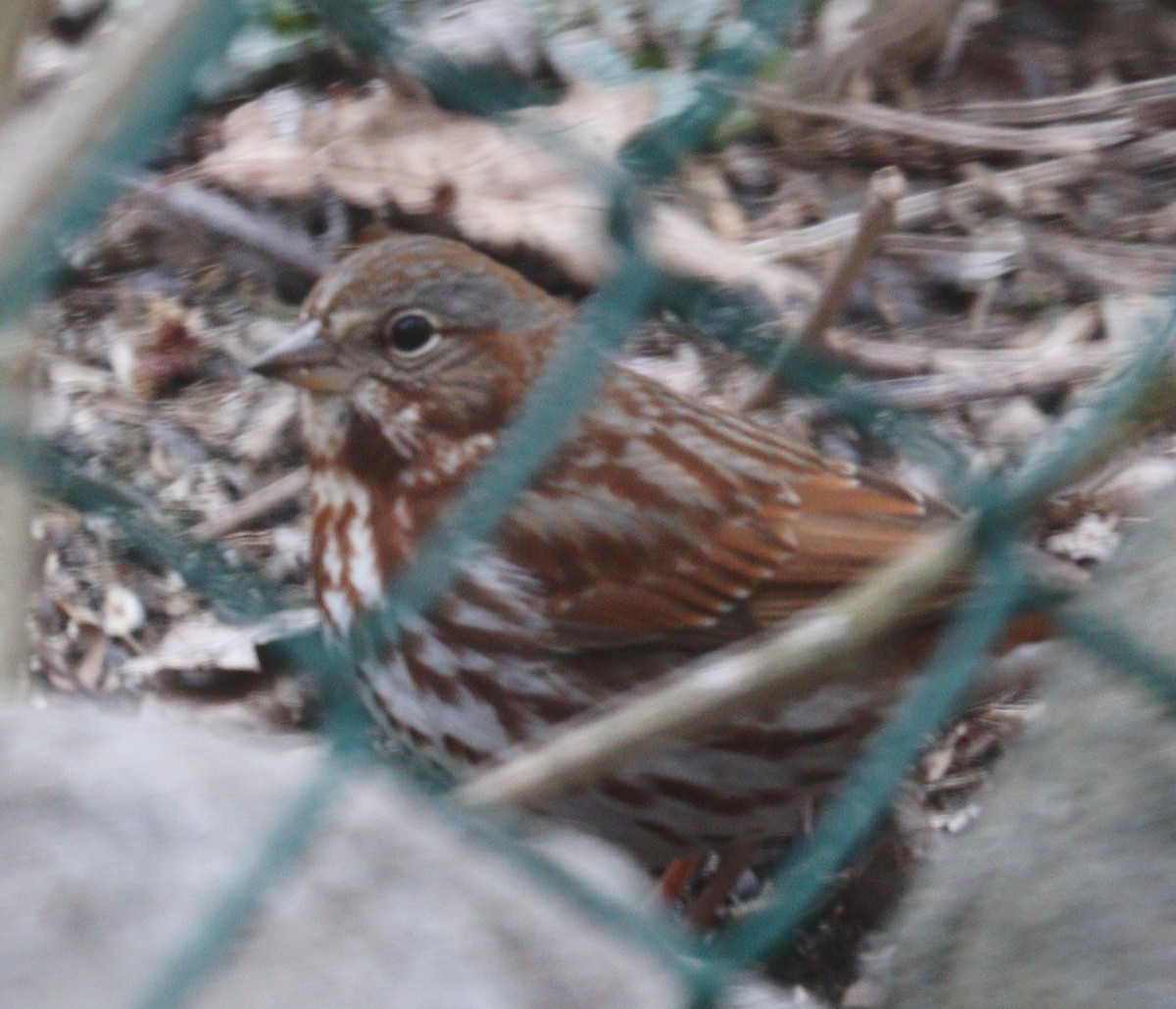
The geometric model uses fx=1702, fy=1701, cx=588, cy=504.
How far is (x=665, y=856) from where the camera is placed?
7.85ft

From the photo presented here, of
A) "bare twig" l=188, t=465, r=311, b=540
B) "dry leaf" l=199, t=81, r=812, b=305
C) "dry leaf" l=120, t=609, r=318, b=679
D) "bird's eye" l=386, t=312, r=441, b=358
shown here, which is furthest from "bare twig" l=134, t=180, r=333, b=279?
"bird's eye" l=386, t=312, r=441, b=358

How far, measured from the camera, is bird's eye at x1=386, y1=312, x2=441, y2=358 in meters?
2.24

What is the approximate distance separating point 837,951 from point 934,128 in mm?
1651

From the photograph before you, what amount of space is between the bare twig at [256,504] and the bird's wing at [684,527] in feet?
2.64

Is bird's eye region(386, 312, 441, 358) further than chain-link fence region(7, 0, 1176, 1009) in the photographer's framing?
Yes

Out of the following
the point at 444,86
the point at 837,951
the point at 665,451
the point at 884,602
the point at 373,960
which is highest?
the point at 444,86

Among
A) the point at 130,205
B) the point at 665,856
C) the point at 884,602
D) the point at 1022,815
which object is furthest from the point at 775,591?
the point at 130,205

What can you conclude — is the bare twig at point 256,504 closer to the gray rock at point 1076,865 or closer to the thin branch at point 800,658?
the gray rock at point 1076,865

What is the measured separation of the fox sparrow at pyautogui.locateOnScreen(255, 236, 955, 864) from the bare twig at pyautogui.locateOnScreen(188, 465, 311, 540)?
0.59 meters

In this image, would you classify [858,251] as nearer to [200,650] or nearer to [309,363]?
[309,363]

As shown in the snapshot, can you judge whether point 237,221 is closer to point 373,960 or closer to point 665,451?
point 665,451

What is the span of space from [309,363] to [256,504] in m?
0.75

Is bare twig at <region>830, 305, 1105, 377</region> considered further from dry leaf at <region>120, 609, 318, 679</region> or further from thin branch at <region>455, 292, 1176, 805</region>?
thin branch at <region>455, 292, 1176, 805</region>

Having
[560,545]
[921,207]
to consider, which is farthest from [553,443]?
[921,207]
